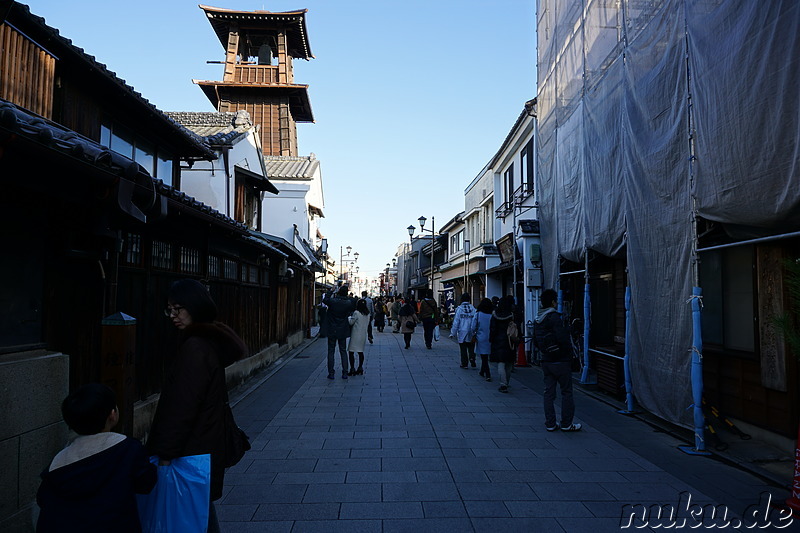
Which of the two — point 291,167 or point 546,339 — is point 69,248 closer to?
point 546,339

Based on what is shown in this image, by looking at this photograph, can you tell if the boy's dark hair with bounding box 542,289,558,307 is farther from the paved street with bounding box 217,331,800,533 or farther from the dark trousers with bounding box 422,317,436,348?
A: the dark trousers with bounding box 422,317,436,348

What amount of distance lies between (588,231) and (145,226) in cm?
789

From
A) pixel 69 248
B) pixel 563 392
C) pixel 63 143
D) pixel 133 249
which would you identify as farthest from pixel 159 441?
pixel 563 392

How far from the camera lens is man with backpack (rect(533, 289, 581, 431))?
7.21 meters

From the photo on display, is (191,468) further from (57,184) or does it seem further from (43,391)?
(57,184)

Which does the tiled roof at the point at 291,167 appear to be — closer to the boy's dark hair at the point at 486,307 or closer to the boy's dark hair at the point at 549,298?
the boy's dark hair at the point at 486,307

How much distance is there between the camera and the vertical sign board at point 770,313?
6242 mm

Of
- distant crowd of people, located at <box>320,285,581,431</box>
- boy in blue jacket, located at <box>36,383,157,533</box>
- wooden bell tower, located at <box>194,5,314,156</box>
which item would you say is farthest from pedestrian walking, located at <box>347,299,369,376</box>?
wooden bell tower, located at <box>194,5,314,156</box>

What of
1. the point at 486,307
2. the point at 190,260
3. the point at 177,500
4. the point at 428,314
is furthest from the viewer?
the point at 428,314

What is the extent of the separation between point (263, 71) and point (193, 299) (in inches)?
1096

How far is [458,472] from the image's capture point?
5.47 meters

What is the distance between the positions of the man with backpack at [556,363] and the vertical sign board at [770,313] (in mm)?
2340

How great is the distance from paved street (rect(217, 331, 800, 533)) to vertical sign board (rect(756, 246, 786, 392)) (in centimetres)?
142

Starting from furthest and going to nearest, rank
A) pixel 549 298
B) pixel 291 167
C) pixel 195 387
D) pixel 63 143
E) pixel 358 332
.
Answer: pixel 291 167 → pixel 358 332 → pixel 549 298 → pixel 63 143 → pixel 195 387
